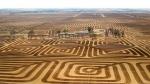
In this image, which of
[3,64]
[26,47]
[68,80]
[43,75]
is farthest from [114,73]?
[26,47]

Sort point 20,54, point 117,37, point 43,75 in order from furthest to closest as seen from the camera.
Result: 1. point 117,37
2. point 20,54
3. point 43,75

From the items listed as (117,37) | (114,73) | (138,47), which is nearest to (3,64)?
(114,73)

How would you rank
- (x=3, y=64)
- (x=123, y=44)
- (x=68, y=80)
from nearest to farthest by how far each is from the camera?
1. (x=68, y=80)
2. (x=3, y=64)
3. (x=123, y=44)

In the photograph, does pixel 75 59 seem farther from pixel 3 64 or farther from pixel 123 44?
pixel 123 44

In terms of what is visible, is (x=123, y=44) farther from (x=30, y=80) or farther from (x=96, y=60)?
(x=30, y=80)

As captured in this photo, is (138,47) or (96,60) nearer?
(96,60)

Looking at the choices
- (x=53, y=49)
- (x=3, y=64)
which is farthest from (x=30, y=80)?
(x=53, y=49)

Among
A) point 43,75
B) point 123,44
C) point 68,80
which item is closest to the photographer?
point 68,80

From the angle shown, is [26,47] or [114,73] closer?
[114,73]

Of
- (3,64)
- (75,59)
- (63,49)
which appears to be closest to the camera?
(3,64)
